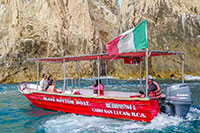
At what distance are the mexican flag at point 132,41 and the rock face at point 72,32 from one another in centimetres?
3315

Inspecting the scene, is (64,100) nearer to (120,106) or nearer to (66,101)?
(66,101)

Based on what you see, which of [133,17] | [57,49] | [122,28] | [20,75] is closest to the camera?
[20,75]

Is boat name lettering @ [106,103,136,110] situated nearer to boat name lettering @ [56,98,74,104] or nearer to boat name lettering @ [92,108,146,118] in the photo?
boat name lettering @ [92,108,146,118]

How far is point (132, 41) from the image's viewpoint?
334 inches

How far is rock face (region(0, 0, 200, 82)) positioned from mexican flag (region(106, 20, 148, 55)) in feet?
109

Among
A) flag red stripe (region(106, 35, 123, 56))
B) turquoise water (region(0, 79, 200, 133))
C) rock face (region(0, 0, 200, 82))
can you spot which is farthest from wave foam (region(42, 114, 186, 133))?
rock face (region(0, 0, 200, 82))

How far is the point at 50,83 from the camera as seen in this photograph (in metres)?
13.1

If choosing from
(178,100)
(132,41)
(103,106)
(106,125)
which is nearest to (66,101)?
(103,106)

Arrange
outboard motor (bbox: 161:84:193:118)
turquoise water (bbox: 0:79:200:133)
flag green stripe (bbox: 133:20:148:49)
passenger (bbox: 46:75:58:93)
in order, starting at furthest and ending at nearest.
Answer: passenger (bbox: 46:75:58:93) → outboard motor (bbox: 161:84:193:118) → turquoise water (bbox: 0:79:200:133) → flag green stripe (bbox: 133:20:148:49)

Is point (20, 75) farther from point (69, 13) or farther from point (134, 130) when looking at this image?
point (134, 130)

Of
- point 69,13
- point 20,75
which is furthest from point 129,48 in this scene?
point 69,13

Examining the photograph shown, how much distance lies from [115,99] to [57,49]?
36489 millimetres

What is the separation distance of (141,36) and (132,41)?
51cm

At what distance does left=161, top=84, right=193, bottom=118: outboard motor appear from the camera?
27.5 feet
